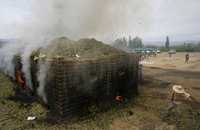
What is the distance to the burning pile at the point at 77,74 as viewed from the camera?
7258 millimetres

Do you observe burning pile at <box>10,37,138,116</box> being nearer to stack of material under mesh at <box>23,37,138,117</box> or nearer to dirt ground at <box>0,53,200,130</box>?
stack of material under mesh at <box>23,37,138,117</box>

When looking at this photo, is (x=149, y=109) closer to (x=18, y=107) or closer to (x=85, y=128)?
(x=85, y=128)

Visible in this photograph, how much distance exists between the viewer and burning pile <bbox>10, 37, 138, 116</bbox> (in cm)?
726

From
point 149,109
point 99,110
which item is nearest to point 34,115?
point 99,110

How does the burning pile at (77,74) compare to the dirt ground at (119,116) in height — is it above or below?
above

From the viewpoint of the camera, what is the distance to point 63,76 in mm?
7219

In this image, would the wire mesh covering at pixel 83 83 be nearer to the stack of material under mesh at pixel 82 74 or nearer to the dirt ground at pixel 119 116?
the stack of material under mesh at pixel 82 74

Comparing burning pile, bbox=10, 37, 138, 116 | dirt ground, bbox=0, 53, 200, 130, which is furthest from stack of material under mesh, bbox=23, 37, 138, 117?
dirt ground, bbox=0, 53, 200, 130

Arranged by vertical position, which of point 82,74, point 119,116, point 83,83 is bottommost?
point 119,116

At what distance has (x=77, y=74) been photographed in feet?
25.0

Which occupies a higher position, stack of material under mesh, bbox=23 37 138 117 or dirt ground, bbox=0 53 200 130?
stack of material under mesh, bbox=23 37 138 117

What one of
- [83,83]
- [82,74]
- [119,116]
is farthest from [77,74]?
[119,116]

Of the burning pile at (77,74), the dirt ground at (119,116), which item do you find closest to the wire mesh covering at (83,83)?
the burning pile at (77,74)

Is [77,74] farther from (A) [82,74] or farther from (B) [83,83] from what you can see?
(B) [83,83]
